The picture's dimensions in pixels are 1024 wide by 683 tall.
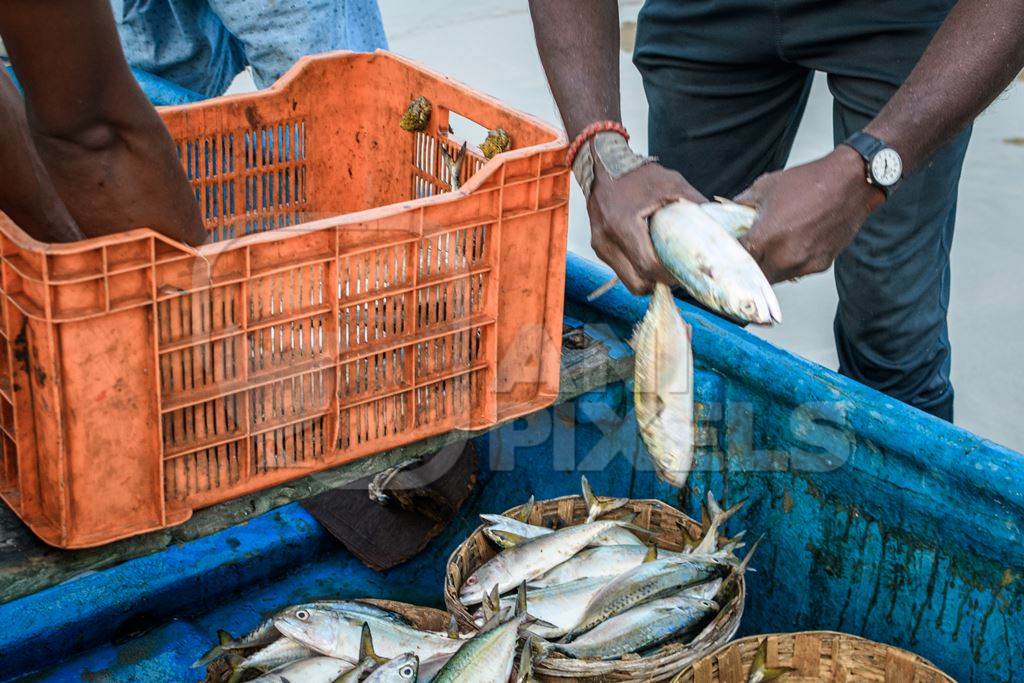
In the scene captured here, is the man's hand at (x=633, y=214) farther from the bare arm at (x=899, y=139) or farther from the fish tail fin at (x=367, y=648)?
the fish tail fin at (x=367, y=648)

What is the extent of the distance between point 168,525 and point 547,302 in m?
0.97

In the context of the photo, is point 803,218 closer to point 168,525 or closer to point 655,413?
point 655,413

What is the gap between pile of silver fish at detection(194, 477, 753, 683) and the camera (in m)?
2.53

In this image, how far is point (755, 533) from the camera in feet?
9.62

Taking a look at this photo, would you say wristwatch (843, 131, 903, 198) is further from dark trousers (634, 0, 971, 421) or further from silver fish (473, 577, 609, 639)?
silver fish (473, 577, 609, 639)

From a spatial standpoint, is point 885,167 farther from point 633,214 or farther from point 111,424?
point 111,424

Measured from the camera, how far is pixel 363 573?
3.34 metres

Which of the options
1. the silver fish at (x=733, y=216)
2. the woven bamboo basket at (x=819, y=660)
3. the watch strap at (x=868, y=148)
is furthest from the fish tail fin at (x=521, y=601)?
the watch strap at (x=868, y=148)

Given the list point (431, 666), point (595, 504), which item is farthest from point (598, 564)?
point (431, 666)

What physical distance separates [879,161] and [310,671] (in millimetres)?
1578

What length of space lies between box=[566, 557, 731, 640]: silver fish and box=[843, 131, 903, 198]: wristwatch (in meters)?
0.96

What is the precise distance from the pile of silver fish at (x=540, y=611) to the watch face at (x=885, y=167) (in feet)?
2.94

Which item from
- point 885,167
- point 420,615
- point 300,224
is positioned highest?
point 885,167

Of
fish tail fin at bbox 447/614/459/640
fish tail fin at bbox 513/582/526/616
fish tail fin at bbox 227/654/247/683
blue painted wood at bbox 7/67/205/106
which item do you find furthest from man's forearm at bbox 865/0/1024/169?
blue painted wood at bbox 7/67/205/106
